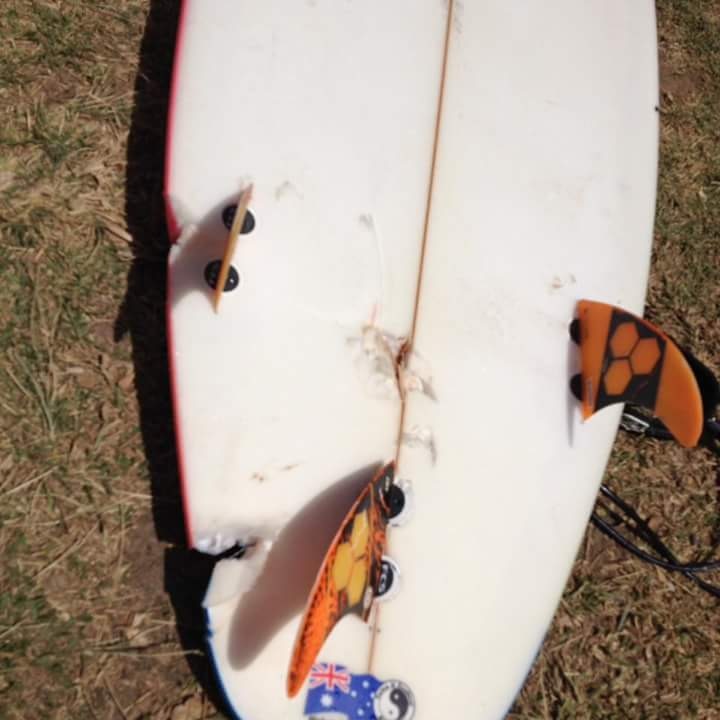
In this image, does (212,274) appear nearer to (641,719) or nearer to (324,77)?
(324,77)

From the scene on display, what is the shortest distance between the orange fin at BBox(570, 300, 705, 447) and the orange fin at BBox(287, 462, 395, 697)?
1.53 feet

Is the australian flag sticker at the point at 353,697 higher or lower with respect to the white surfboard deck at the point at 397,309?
lower

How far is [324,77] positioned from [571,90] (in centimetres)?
61

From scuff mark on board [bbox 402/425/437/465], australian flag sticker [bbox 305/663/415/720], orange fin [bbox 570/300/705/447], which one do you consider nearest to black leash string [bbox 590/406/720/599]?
orange fin [bbox 570/300/705/447]

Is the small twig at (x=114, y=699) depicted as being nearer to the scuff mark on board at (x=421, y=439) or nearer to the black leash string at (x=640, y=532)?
the scuff mark on board at (x=421, y=439)

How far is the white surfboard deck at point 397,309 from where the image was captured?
1636mm

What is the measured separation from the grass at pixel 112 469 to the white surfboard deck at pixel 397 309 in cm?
27

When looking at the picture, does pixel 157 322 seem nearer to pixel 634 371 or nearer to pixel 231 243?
pixel 231 243

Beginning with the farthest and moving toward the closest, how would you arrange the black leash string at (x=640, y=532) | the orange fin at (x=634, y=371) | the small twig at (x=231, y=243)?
the black leash string at (x=640, y=532) → the orange fin at (x=634, y=371) → the small twig at (x=231, y=243)

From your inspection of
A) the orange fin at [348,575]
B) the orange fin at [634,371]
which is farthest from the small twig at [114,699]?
the orange fin at [634,371]

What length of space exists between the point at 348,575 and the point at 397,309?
0.57 meters

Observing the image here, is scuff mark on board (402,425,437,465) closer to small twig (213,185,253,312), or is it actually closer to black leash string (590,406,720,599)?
small twig (213,185,253,312)

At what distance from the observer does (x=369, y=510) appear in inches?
61.2

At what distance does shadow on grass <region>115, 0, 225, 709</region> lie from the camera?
1.79m
